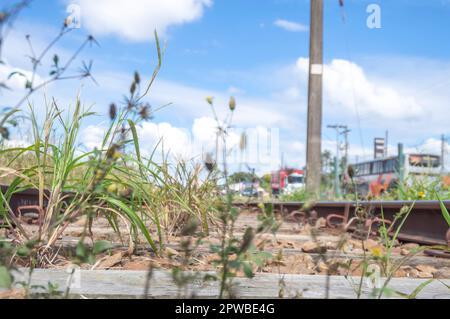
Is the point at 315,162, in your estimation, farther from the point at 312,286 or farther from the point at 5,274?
the point at 5,274

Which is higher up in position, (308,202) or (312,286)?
(308,202)

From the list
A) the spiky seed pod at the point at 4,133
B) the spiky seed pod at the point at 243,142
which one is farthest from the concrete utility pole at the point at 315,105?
the spiky seed pod at the point at 4,133

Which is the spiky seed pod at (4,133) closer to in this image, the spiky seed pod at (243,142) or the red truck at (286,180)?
the spiky seed pod at (243,142)

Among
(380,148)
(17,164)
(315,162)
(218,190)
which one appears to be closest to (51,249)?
(218,190)

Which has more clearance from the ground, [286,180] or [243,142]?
[243,142]

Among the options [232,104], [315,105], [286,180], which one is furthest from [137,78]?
[315,105]

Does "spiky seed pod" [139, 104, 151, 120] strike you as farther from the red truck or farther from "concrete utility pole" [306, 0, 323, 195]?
"concrete utility pole" [306, 0, 323, 195]

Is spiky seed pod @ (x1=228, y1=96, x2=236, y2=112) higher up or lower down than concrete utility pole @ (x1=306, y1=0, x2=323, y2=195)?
lower down

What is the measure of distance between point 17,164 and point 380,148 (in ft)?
221

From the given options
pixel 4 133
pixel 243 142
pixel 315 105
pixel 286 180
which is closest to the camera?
pixel 4 133

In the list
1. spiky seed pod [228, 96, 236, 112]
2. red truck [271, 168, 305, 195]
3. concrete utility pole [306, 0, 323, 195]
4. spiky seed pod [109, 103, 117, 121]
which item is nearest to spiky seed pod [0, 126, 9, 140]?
spiky seed pod [109, 103, 117, 121]

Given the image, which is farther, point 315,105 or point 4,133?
point 315,105

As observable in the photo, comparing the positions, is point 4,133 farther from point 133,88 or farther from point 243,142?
point 243,142

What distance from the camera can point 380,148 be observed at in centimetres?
6900
